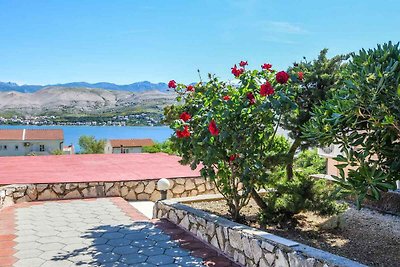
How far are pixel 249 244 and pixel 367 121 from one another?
2365 millimetres

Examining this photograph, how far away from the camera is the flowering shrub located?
5.87 metres

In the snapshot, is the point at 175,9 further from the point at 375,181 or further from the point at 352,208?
the point at 375,181

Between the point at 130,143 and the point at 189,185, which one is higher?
the point at 189,185

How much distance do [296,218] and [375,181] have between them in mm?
3120

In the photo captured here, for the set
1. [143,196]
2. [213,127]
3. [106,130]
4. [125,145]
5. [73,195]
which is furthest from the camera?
[106,130]

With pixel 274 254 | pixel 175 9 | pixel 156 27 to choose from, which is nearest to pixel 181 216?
A: pixel 274 254

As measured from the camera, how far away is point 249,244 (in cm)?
534

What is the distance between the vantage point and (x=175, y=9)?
58.9 feet

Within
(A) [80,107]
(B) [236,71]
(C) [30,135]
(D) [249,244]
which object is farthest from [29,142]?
(A) [80,107]

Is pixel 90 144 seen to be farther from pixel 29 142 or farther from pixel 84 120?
pixel 84 120

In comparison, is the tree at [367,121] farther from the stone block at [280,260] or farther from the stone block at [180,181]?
the stone block at [180,181]

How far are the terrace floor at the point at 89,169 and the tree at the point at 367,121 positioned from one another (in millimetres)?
7314

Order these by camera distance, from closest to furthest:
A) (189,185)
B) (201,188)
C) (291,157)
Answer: (291,157) → (189,185) → (201,188)

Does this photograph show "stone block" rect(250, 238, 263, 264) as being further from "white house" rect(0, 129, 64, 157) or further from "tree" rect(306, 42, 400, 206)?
"white house" rect(0, 129, 64, 157)
